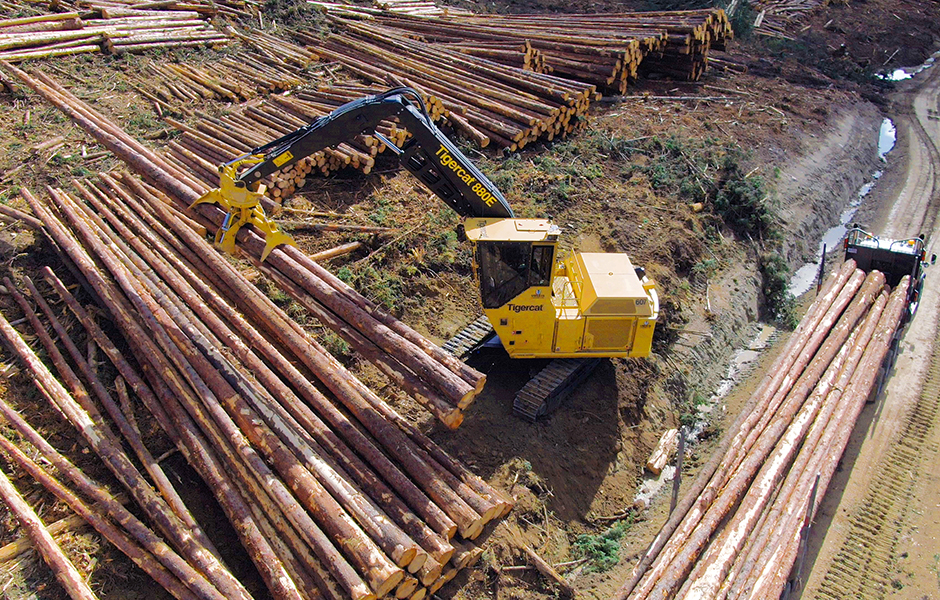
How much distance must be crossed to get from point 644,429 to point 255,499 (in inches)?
278

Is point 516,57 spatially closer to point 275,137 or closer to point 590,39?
point 590,39

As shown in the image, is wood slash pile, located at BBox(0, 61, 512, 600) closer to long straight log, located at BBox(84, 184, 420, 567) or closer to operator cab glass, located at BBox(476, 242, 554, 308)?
long straight log, located at BBox(84, 184, 420, 567)

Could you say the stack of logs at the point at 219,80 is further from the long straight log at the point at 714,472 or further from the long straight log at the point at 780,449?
the long straight log at the point at 780,449

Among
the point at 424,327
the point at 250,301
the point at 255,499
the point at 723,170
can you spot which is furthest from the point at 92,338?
the point at 723,170

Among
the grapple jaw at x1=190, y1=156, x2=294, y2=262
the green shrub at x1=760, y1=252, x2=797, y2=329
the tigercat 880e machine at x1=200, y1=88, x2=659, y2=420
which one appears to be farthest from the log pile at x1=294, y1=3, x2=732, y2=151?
the grapple jaw at x1=190, y1=156, x2=294, y2=262

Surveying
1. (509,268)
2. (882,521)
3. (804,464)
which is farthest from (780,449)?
(509,268)

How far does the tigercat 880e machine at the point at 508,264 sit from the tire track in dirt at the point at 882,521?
Result: 14.1ft

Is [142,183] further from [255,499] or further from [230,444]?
[255,499]

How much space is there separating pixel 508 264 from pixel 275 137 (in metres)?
8.40

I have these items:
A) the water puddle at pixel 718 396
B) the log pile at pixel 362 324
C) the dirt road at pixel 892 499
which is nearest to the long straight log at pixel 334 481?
the log pile at pixel 362 324

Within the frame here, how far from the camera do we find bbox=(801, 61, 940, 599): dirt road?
979cm

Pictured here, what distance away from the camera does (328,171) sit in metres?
16.2

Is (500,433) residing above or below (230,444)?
below

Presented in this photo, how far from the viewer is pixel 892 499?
36.3ft
